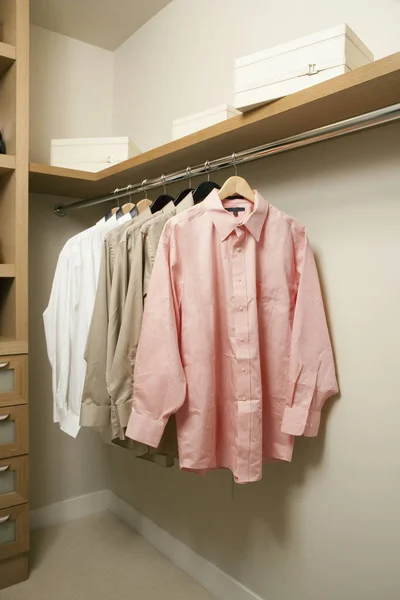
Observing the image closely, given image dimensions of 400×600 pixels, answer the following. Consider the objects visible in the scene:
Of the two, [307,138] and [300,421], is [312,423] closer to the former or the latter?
[300,421]

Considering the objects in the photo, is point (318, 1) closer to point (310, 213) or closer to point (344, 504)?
point (310, 213)

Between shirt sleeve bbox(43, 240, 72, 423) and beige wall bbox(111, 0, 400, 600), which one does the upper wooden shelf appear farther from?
shirt sleeve bbox(43, 240, 72, 423)

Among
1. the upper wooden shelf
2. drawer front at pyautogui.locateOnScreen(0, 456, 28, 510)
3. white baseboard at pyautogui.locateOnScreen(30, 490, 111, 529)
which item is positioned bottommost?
white baseboard at pyautogui.locateOnScreen(30, 490, 111, 529)

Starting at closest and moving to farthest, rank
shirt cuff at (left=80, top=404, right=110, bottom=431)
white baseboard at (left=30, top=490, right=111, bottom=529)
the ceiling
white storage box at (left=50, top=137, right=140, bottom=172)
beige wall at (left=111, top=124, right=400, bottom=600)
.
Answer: beige wall at (left=111, top=124, right=400, bottom=600)
shirt cuff at (left=80, top=404, right=110, bottom=431)
white storage box at (left=50, top=137, right=140, bottom=172)
the ceiling
white baseboard at (left=30, top=490, right=111, bottom=529)

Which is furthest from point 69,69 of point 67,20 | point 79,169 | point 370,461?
point 370,461

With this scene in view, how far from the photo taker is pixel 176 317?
1443 mm

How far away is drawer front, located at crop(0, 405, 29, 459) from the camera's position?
1876 mm

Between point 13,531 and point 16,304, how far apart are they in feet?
2.96

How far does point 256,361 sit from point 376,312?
1.19 ft

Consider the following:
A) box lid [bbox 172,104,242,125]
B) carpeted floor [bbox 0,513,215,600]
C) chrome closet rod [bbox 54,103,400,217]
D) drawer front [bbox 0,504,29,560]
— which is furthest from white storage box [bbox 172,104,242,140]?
carpeted floor [bbox 0,513,215,600]

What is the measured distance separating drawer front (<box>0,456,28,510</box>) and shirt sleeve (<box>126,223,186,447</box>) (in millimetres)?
755

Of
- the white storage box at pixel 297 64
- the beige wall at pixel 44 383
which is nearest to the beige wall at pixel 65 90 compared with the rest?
the beige wall at pixel 44 383

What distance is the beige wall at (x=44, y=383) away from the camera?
95.7 inches

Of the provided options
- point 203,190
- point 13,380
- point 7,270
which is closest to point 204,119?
point 203,190
